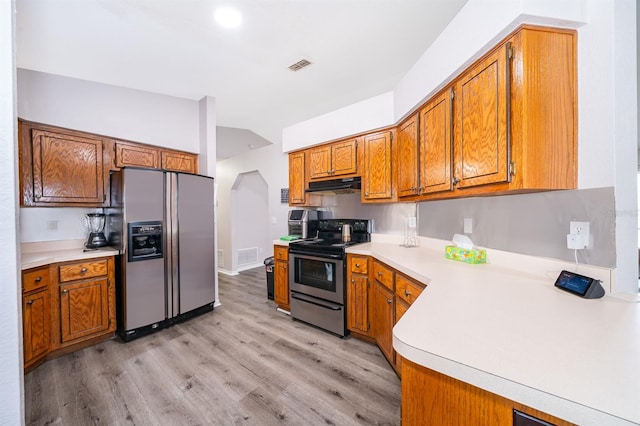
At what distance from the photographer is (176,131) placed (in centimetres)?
339

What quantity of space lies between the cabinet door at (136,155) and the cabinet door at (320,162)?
2041mm

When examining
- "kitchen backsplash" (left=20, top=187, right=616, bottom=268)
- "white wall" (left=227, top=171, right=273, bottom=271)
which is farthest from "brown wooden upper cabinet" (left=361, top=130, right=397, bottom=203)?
"white wall" (left=227, top=171, right=273, bottom=271)

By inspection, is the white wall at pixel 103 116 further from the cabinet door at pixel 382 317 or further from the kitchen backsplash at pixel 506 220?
the cabinet door at pixel 382 317

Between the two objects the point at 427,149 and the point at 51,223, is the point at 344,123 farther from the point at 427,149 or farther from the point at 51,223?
the point at 51,223

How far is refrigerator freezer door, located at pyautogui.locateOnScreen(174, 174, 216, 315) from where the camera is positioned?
2863 millimetres

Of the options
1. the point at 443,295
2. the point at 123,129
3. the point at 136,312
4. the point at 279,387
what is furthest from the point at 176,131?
the point at 443,295

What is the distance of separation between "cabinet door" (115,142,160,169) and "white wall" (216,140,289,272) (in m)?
1.86

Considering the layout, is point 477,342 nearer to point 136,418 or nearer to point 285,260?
point 136,418

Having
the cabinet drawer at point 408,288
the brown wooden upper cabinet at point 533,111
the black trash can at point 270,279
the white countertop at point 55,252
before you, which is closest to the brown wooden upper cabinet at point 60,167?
the white countertop at point 55,252

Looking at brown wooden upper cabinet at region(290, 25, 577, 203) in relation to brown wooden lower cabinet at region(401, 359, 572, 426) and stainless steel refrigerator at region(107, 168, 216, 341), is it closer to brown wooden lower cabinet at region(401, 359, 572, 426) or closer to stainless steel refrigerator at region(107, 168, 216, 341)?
brown wooden lower cabinet at region(401, 359, 572, 426)

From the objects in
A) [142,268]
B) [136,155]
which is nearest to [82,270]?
[142,268]

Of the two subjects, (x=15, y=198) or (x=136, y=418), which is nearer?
(x=15, y=198)

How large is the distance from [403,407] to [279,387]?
4.40 feet

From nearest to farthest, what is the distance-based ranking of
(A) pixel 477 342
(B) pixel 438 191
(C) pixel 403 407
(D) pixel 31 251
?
1. (A) pixel 477 342
2. (C) pixel 403 407
3. (B) pixel 438 191
4. (D) pixel 31 251
